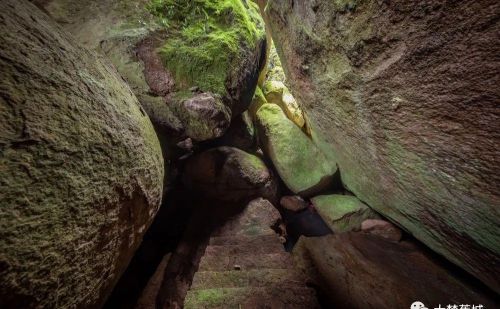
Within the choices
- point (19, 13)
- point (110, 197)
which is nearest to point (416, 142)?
point (110, 197)

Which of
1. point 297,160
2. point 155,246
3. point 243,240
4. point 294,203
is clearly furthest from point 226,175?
point 155,246

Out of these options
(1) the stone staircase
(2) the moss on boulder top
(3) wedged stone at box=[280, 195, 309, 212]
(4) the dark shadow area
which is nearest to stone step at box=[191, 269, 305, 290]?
(1) the stone staircase

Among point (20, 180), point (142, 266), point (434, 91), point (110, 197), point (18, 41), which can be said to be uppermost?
point (18, 41)

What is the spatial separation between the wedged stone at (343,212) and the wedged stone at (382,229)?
13 cm

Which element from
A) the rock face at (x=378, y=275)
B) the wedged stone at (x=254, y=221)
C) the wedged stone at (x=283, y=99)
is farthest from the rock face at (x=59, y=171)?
the wedged stone at (x=283, y=99)

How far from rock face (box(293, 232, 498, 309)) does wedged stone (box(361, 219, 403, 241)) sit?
34 centimetres

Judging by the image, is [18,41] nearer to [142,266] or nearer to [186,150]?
[186,150]

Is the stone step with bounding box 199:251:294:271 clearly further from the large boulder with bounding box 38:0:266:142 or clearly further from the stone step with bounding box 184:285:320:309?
the large boulder with bounding box 38:0:266:142

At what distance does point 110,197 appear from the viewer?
4.88 ft

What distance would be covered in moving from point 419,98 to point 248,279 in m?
2.42

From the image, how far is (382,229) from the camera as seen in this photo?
4129 millimetres

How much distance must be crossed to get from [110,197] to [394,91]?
2290 mm

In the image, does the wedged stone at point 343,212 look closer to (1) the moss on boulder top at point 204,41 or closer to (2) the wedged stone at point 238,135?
(2) the wedged stone at point 238,135

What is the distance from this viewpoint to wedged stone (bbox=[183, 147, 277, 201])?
4652 mm
